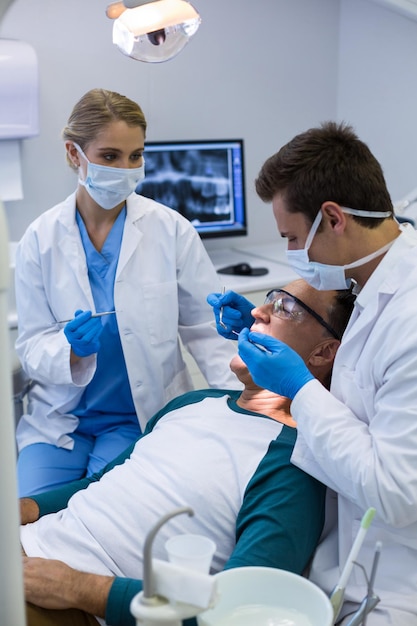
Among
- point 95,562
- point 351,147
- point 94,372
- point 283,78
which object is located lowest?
point 95,562

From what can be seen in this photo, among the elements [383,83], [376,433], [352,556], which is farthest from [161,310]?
[383,83]

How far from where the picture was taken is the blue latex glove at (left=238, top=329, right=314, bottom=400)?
4.66ft

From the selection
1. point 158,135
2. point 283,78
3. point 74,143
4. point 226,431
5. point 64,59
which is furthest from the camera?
point 283,78

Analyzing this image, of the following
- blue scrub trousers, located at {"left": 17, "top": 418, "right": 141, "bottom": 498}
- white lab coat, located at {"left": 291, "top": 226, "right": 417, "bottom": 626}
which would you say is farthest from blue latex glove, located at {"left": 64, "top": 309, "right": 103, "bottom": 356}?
white lab coat, located at {"left": 291, "top": 226, "right": 417, "bottom": 626}

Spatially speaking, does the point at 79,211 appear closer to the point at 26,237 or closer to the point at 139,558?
the point at 26,237

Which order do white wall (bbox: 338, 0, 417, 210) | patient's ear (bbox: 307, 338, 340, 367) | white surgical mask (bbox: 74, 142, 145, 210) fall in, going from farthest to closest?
white wall (bbox: 338, 0, 417, 210) < white surgical mask (bbox: 74, 142, 145, 210) < patient's ear (bbox: 307, 338, 340, 367)

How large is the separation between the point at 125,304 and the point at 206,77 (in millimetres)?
1759

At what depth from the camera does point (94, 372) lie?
212 centimetres

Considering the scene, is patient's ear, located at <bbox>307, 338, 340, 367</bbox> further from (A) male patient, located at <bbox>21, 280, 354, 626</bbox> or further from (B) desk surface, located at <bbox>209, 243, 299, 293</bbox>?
(B) desk surface, located at <bbox>209, 243, 299, 293</bbox>

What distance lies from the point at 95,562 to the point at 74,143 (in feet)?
3.97

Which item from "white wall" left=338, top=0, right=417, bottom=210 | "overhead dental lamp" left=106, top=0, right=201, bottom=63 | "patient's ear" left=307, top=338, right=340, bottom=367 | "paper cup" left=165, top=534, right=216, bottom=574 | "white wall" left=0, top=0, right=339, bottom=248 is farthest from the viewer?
"white wall" left=338, top=0, right=417, bottom=210

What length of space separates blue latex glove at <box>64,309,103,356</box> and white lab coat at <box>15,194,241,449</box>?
0.36ft

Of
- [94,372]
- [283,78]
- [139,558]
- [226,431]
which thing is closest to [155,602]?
[139,558]

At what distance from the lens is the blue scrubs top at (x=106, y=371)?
217 centimetres
